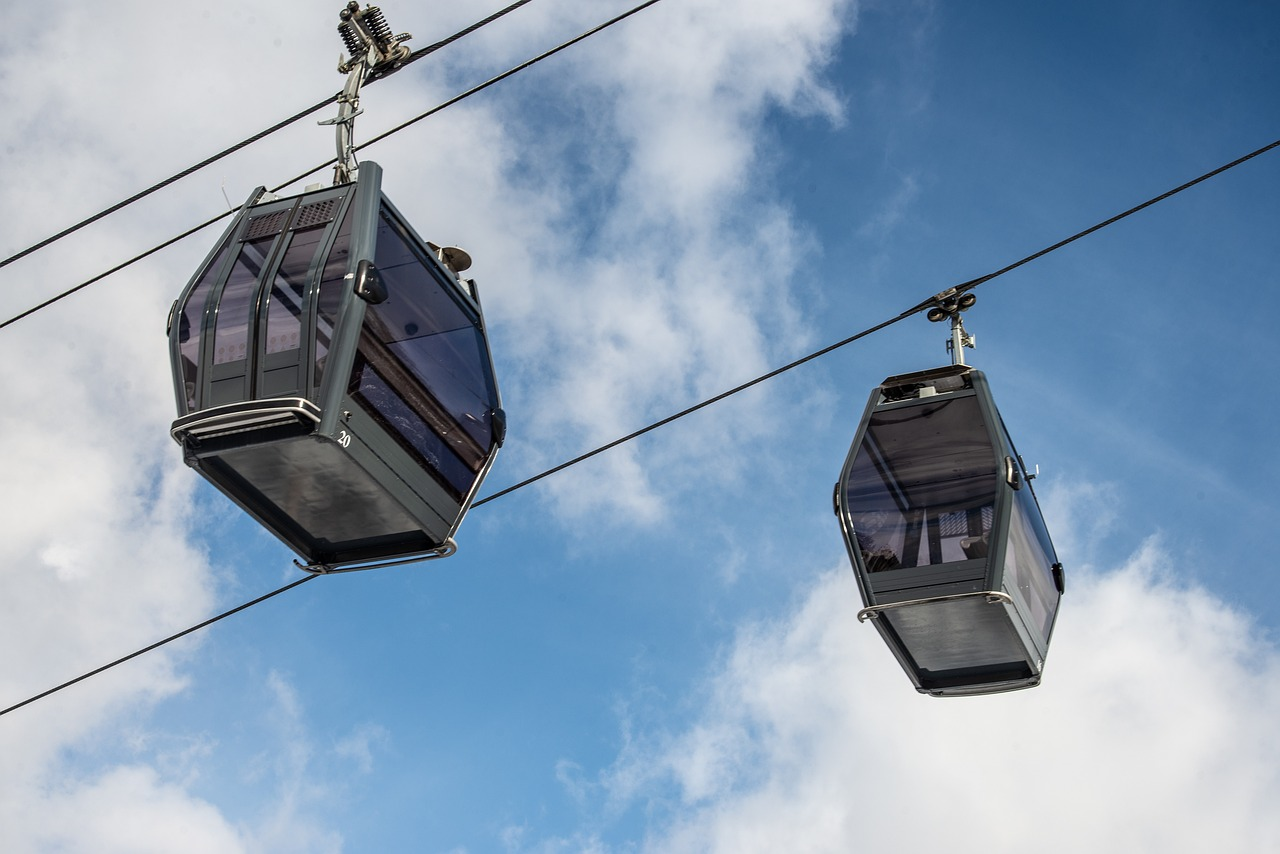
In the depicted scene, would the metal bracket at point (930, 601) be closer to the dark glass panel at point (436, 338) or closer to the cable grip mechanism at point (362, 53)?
the dark glass panel at point (436, 338)

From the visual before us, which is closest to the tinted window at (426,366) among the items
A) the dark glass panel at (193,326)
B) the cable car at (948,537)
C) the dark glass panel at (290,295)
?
the dark glass panel at (290,295)

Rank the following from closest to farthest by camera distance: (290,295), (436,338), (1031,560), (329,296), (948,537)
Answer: (329,296), (290,295), (436,338), (948,537), (1031,560)

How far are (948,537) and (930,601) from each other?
0.50m

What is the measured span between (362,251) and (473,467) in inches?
68.9

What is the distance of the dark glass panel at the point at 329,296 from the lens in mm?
10156

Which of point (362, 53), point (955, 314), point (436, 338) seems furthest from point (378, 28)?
point (955, 314)

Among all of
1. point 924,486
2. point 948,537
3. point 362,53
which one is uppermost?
point 362,53

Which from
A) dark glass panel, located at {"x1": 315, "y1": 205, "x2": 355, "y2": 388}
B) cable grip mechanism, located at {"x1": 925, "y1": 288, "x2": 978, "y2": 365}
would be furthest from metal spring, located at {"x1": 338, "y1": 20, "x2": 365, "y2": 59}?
cable grip mechanism, located at {"x1": 925, "y1": 288, "x2": 978, "y2": 365}

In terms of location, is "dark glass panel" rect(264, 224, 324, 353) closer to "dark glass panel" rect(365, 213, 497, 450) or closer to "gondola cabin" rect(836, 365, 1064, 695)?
"dark glass panel" rect(365, 213, 497, 450)

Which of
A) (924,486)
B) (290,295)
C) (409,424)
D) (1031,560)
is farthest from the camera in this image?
(1031,560)

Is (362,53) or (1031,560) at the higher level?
(362,53)

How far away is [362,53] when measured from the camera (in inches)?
471

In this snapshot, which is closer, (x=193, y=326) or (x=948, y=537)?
(x=193, y=326)

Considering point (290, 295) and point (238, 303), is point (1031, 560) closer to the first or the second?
point (290, 295)
